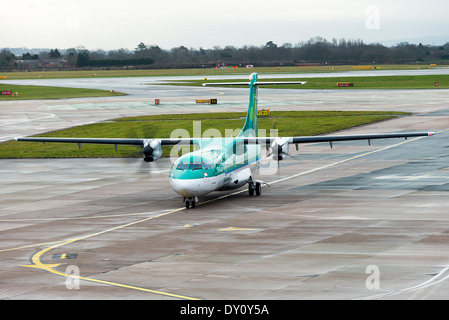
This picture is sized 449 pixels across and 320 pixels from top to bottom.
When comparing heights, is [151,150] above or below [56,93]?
above

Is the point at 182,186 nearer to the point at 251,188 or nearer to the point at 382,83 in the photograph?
the point at 251,188

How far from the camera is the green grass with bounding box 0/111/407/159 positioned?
204 ft

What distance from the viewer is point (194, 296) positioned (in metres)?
21.2

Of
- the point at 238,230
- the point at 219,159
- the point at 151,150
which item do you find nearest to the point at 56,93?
the point at 151,150

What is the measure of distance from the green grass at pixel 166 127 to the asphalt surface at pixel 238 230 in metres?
4.05

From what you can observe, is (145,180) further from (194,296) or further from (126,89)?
(126,89)

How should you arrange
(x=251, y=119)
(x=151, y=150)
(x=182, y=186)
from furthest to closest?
(x=251, y=119) < (x=151, y=150) < (x=182, y=186)

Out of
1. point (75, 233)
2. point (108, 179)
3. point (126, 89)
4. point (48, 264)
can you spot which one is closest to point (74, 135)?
point (108, 179)

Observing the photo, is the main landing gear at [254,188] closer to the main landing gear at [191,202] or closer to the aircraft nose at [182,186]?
the main landing gear at [191,202]

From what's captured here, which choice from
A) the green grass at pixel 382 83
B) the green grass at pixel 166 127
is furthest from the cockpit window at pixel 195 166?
the green grass at pixel 382 83

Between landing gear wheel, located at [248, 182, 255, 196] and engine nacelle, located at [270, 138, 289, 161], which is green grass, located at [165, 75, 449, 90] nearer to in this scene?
landing gear wheel, located at [248, 182, 255, 196]

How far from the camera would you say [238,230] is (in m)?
31.5

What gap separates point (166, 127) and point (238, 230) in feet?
153

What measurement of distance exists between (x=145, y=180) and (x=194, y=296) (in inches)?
1082
